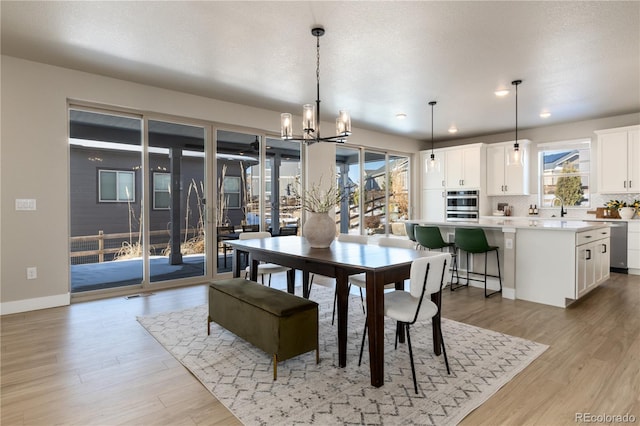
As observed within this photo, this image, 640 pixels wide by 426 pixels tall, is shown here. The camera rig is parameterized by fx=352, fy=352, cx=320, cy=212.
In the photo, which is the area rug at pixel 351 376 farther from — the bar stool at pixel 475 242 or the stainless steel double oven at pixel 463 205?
the stainless steel double oven at pixel 463 205

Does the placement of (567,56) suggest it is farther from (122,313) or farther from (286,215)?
(122,313)

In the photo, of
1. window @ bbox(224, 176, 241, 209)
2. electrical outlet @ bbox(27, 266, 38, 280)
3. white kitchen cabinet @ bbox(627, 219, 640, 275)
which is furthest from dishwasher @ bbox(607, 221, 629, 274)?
electrical outlet @ bbox(27, 266, 38, 280)

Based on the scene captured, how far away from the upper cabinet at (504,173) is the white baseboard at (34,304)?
771cm

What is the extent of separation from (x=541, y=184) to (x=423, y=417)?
6971 millimetres

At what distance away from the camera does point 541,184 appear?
7359mm

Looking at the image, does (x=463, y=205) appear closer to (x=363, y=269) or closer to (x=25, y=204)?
(x=363, y=269)

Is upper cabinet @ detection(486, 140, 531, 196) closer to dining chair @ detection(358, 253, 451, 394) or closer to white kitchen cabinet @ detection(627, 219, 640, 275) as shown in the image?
white kitchen cabinet @ detection(627, 219, 640, 275)

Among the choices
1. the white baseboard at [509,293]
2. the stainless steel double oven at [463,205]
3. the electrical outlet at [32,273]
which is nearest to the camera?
the electrical outlet at [32,273]

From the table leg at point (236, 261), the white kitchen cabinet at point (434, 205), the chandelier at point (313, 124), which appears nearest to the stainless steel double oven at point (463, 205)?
the white kitchen cabinet at point (434, 205)

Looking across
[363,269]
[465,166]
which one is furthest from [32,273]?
[465,166]

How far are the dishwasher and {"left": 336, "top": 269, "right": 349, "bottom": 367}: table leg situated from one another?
5.75 m

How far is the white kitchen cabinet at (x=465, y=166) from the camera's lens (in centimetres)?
757

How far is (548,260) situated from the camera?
4.14m

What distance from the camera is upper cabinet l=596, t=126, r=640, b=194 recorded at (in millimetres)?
5902
